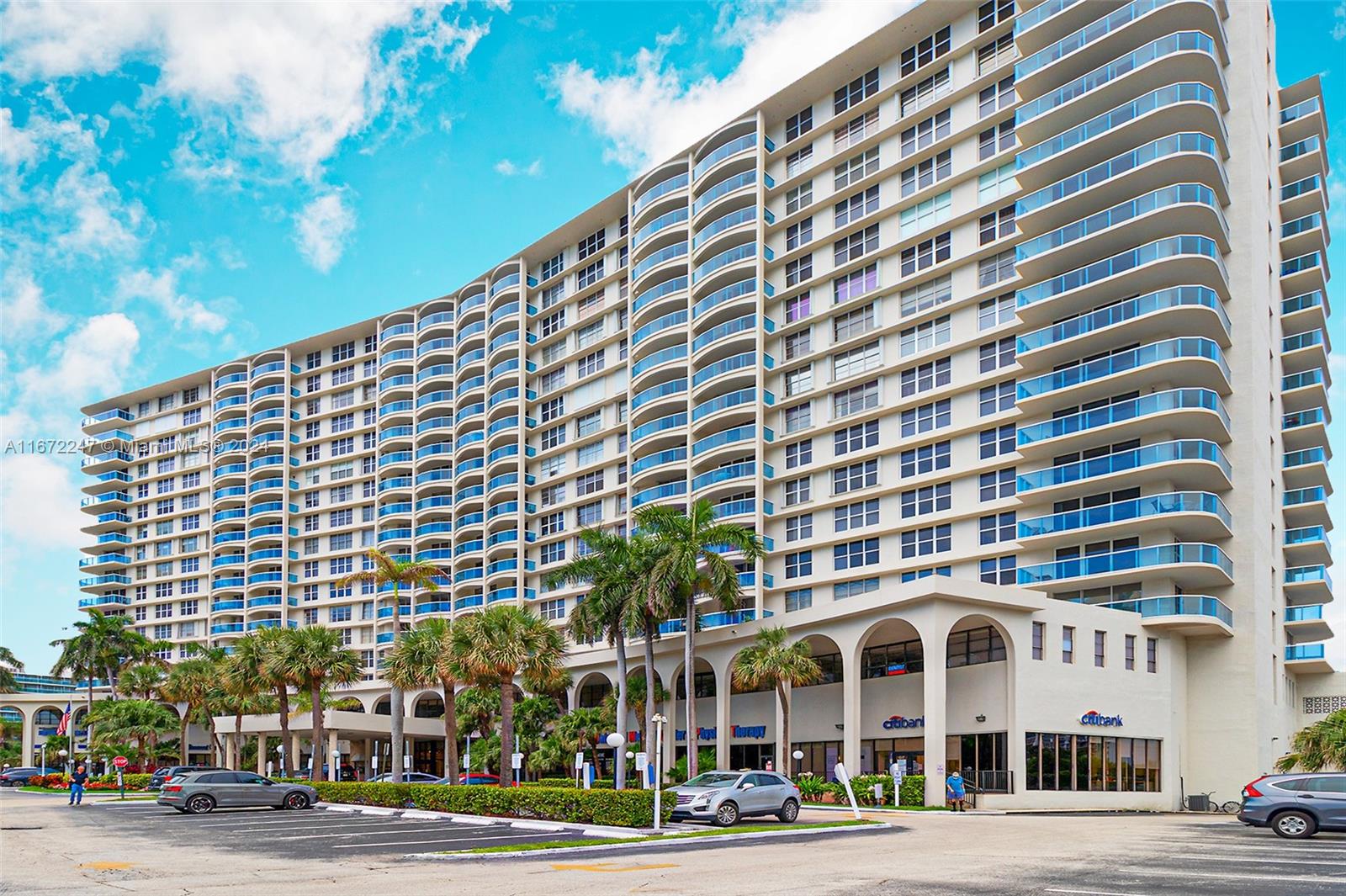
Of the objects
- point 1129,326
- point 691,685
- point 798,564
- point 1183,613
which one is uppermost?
point 1129,326

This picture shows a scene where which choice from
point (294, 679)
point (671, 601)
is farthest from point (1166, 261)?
point (294, 679)

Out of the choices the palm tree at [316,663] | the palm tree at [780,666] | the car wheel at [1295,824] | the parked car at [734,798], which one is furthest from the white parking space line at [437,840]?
the palm tree at [316,663]

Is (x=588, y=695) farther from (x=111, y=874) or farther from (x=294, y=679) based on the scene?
(x=111, y=874)

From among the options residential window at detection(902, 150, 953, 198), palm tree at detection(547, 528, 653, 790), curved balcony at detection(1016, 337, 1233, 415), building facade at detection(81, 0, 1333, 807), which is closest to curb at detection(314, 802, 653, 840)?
palm tree at detection(547, 528, 653, 790)

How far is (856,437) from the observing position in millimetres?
66312

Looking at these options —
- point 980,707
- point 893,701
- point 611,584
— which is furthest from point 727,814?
point 893,701

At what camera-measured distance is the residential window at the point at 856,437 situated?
215 ft

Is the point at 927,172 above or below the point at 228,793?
above

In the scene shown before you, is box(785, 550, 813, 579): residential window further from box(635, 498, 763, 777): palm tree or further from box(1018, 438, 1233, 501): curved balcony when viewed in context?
box(1018, 438, 1233, 501): curved balcony

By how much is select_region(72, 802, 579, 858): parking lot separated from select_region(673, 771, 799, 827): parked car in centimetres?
369

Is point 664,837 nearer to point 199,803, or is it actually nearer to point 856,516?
point 199,803

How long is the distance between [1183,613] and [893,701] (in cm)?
1336

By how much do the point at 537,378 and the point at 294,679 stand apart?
3918 cm

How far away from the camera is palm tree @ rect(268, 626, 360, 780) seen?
58812mm
